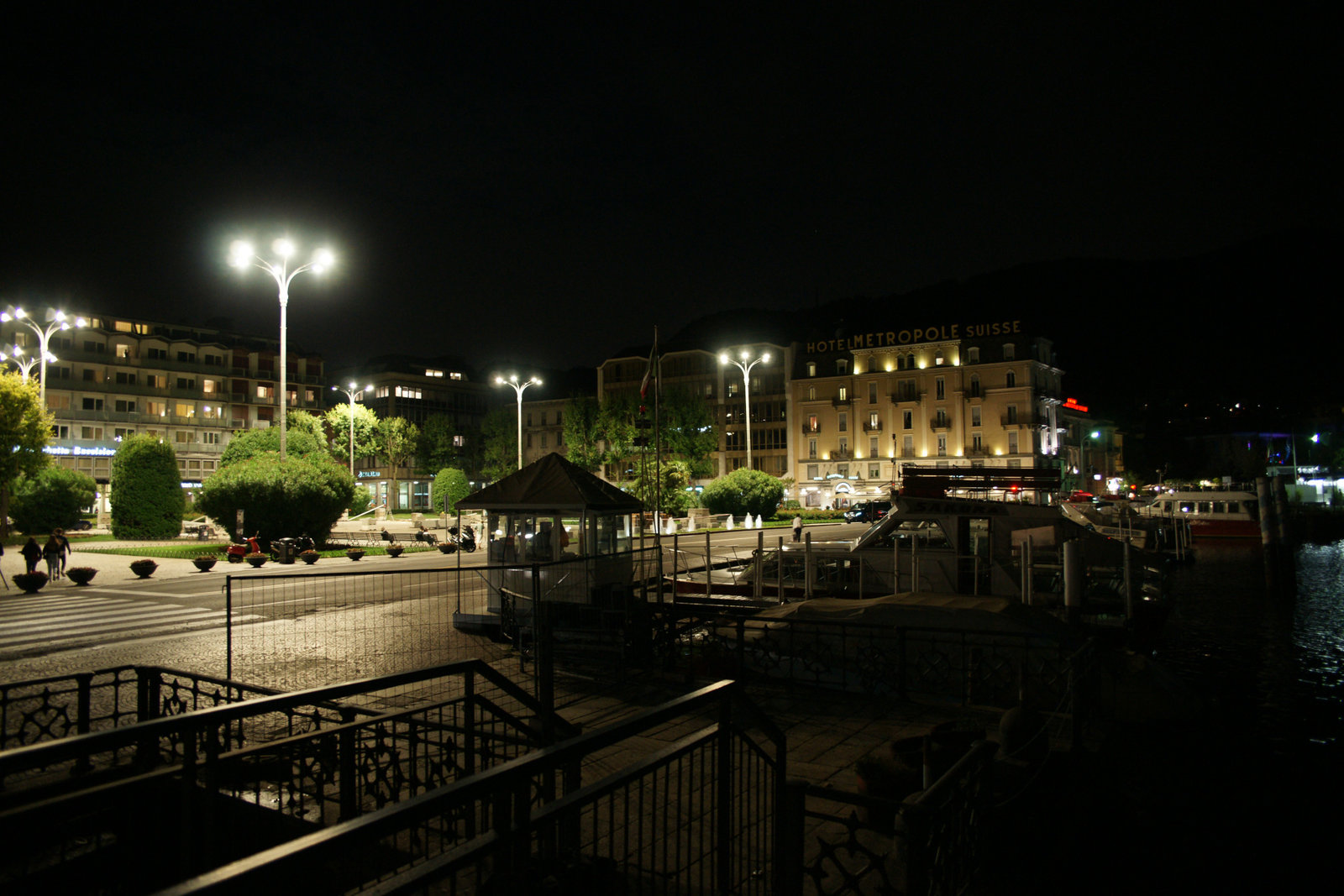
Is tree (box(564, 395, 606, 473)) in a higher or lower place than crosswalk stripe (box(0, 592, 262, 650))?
higher

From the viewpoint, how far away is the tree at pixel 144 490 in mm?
36156

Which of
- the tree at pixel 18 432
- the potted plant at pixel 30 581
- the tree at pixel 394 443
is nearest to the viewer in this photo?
the potted plant at pixel 30 581

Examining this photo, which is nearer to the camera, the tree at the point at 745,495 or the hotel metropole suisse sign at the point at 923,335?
the tree at the point at 745,495

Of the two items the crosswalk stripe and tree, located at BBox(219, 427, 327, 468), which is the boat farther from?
tree, located at BBox(219, 427, 327, 468)

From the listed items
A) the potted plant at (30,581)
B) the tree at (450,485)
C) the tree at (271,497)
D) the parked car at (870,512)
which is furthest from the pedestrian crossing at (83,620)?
the tree at (450,485)

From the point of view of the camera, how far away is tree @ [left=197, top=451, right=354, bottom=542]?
91.4ft

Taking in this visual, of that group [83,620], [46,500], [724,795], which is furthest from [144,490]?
[724,795]

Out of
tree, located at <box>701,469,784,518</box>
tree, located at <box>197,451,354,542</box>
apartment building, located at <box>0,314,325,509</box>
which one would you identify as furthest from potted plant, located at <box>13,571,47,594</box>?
apartment building, located at <box>0,314,325,509</box>

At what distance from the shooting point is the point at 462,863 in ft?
6.43

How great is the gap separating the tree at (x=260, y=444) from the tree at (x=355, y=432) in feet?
53.1

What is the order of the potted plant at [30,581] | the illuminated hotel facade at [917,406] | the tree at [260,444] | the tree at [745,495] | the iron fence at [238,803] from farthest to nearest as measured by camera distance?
Answer: the illuminated hotel facade at [917,406] → the tree at [745,495] → the tree at [260,444] → the potted plant at [30,581] → the iron fence at [238,803]

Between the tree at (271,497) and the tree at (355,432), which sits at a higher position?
the tree at (355,432)

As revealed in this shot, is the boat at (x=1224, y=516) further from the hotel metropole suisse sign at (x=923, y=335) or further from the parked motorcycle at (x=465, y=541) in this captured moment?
the parked motorcycle at (x=465, y=541)

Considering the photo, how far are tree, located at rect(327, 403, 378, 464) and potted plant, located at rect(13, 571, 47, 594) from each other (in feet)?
154
